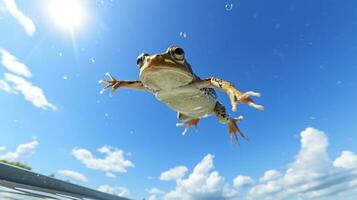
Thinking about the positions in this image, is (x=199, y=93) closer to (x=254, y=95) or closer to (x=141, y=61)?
(x=141, y=61)

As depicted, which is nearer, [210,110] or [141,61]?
[141,61]

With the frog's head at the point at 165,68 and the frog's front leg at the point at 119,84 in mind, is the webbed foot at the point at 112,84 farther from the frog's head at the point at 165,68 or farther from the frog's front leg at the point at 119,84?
the frog's head at the point at 165,68

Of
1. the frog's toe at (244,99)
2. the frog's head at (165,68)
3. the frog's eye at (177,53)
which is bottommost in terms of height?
the frog's toe at (244,99)

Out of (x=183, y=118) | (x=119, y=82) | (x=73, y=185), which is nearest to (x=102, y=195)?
(x=73, y=185)

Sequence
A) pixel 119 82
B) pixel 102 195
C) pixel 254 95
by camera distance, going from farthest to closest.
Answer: pixel 102 195 → pixel 119 82 → pixel 254 95

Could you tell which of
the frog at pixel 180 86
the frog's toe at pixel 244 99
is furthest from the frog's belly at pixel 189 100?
the frog's toe at pixel 244 99

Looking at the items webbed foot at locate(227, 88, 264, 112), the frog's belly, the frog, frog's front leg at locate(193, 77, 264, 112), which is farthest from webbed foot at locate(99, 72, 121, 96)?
webbed foot at locate(227, 88, 264, 112)

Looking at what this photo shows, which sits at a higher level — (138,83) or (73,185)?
(138,83)
